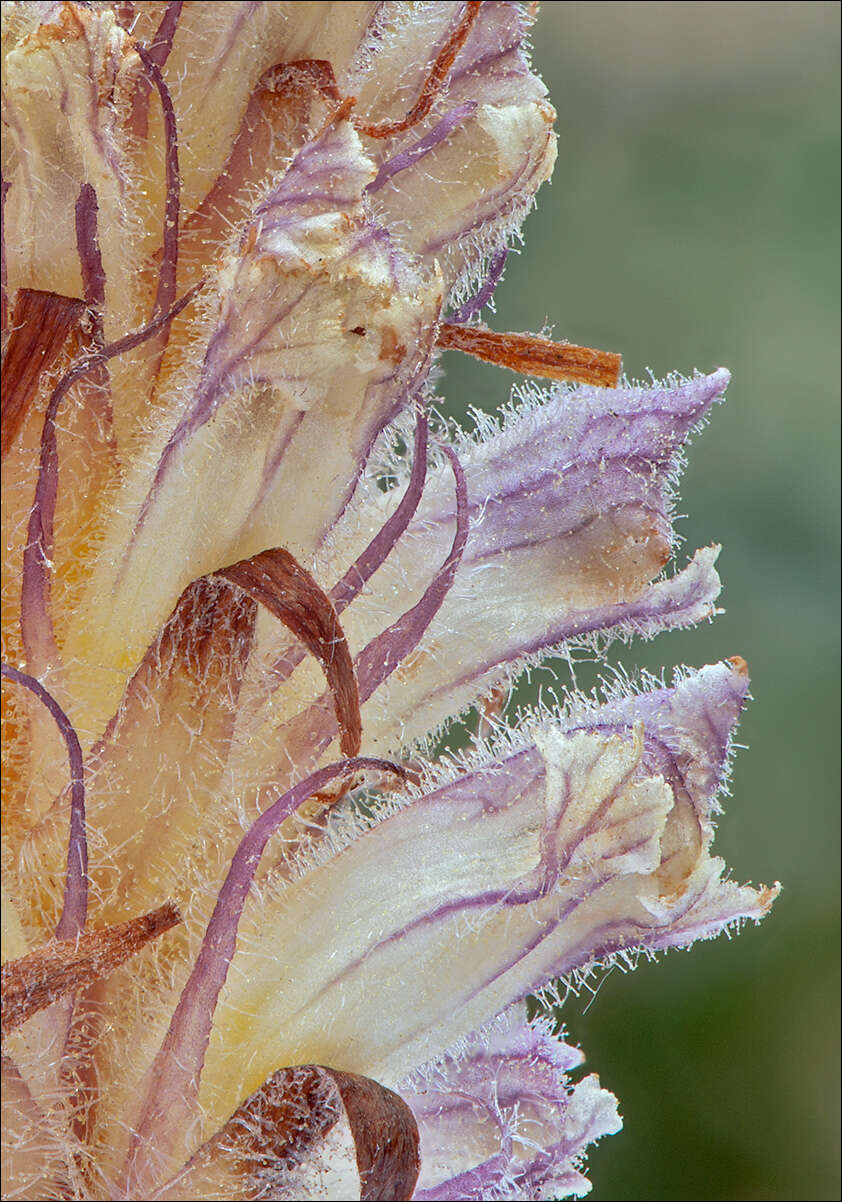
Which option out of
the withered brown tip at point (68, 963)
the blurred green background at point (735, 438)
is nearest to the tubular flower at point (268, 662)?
the withered brown tip at point (68, 963)

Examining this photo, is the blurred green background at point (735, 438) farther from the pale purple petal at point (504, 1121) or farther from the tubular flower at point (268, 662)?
the tubular flower at point (268, 662)

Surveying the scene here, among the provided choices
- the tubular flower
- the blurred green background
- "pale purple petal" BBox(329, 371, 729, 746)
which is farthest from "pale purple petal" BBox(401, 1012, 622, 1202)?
the blurred green background

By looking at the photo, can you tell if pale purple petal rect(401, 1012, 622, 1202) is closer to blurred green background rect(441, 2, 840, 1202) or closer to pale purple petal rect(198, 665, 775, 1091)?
pale purple petal rect(198, 665, 775, 1091)

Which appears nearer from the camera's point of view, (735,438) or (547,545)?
(547,545)

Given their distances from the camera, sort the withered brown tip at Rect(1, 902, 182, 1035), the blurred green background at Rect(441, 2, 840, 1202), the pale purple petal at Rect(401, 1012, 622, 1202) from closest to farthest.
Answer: the withered brown tip at Rect(1, 902, 182, 1035), the pale purple petal at Rect(401, 1012, 622, 1202), the blurred green background at Rect(441, 2, 840, 1202)

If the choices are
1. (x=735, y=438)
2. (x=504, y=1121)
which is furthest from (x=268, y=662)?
(x=735, y=438)

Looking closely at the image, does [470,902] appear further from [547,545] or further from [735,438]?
[735,438]
